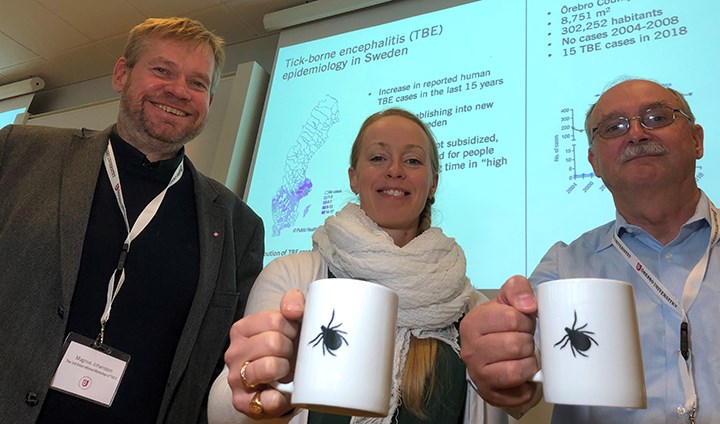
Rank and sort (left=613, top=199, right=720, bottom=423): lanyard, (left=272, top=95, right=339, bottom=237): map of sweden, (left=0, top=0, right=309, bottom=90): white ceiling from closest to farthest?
1. (left=613, top=199, right=720, bottom=423): lanyard
2. (left=272, top=95, right=339, bottom=237): map of sweden
3. (left=0, top=0, right=309, bottom=90): white ceiling

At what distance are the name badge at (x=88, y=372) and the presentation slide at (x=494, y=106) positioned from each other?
1067 millimetres

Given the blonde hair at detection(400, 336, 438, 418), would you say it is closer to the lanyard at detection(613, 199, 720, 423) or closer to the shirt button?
the lanyard at detection(613, 199, 720, 423)

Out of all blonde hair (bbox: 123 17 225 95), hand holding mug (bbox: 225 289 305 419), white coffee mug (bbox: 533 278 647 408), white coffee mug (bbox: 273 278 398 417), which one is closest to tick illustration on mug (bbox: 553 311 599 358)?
white coffee mug (bbox: 533 278 647 408)

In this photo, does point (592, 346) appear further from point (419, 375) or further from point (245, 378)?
point (419, 375)

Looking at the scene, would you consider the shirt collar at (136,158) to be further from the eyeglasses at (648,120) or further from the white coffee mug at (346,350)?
the eyeglasses at (648,120)

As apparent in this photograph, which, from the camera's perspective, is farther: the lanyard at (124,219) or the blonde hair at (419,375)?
the lanyard at (124,219)

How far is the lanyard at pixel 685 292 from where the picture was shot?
0.95 metres

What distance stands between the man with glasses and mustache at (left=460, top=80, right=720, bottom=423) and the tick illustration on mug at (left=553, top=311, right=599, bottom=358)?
22cm

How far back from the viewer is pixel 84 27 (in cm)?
365

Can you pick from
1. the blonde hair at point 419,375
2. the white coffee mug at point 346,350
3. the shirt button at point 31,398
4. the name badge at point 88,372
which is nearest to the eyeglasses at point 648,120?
the blonde hair at point 419,375

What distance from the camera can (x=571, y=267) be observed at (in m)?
1.20

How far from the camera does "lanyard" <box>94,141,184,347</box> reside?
1.21 meters

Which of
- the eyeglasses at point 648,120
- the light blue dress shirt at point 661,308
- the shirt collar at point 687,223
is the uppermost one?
the eyeglasses at point 648,120

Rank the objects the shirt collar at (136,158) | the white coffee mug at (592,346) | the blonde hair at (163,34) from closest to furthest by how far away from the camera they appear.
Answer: the white coffee mug at (592,346)
the shirt collar at (136,158)
the blonde hair at (163,34)
